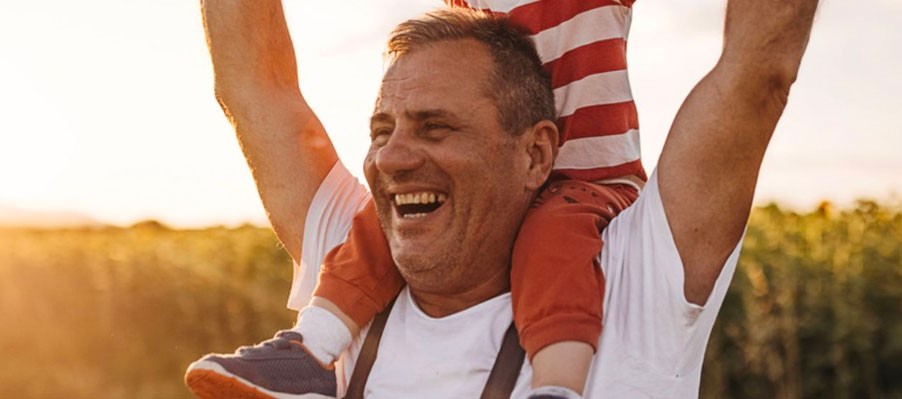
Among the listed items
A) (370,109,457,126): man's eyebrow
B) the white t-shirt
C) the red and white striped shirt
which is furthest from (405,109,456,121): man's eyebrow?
the white t-shirt

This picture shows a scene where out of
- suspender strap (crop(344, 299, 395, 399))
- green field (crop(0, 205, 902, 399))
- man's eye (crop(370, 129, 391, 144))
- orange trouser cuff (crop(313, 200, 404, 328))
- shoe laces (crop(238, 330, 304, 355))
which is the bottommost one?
green field (crop(0, 205, 902, 399))

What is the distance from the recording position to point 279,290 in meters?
7.28

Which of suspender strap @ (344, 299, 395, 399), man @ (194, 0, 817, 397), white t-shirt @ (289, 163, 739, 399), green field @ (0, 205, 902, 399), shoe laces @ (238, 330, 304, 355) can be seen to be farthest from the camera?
green field @ (0, 205, 902, 399)

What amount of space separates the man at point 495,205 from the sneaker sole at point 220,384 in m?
0.25

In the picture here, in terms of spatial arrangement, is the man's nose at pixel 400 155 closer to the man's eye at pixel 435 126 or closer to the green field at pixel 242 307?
the man's eye at pixel 435 126

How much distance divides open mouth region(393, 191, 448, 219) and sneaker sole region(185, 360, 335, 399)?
403mm

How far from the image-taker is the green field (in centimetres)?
580

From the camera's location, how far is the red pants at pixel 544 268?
84.8 inches

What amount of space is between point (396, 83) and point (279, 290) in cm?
504

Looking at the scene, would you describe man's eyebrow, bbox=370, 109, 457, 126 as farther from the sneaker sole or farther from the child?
the sneaker sole

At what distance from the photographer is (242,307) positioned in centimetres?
746

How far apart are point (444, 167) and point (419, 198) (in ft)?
0.28

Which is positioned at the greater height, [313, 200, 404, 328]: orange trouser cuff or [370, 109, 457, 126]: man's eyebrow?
[370, 109, 457, 126]: man's eyebrow

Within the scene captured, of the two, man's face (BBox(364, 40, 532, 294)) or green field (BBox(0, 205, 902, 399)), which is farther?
green field (BBox(0, 205, 902, 399))
